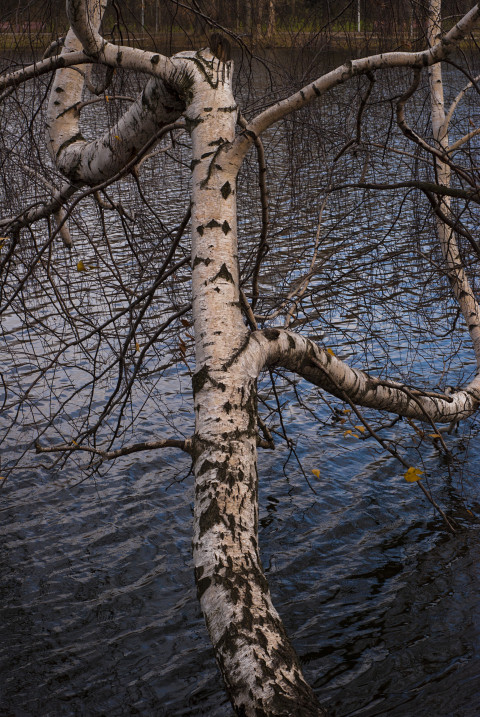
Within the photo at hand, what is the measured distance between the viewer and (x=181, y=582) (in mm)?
4879

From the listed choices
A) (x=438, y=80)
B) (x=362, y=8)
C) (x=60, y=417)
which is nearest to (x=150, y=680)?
(x=60, y=417)

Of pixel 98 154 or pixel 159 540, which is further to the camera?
pixel 159 540

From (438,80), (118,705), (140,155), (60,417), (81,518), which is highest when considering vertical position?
(438,80)

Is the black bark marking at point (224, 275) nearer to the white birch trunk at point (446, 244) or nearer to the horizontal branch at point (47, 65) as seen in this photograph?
the horizontal branch at point (47, 65)

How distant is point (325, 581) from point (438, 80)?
4.31 m

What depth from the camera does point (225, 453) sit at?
2.60m

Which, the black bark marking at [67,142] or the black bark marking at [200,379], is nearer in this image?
the black bark marking at [200,379]

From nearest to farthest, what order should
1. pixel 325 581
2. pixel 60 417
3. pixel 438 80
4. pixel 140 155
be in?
pixel 140 155 → pixel 325 581 → pixel 438 80 → pixel 60 417

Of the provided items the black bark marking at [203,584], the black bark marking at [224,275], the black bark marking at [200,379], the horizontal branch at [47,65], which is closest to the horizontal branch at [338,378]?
the black bark marking at [200,379]

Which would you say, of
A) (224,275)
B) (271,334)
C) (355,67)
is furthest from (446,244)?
(224,275)

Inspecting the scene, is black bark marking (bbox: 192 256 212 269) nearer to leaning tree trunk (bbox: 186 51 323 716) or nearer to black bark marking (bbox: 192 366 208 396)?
leaning tree trunk (bbox: 186 51 323 716)

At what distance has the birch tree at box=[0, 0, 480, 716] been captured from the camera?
2.23 meters

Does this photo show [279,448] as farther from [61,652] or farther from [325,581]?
[61,652]

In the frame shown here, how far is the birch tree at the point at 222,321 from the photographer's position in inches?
87.7
